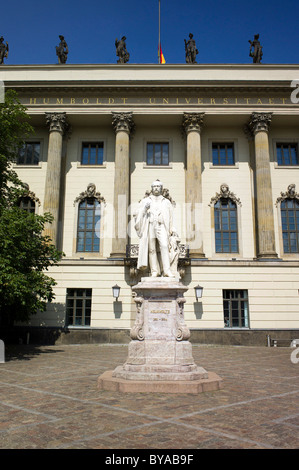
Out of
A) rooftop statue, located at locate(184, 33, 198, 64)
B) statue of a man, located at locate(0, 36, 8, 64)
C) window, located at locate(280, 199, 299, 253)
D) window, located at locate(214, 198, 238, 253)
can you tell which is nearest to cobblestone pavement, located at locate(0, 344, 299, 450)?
window, located at locate(214, 198, 238, 253)

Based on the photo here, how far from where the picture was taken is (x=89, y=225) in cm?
2562

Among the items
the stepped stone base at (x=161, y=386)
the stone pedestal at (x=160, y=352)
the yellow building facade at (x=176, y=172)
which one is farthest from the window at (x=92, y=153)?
the stepped stone base at (x=161, y=386)

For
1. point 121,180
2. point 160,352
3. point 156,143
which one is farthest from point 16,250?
point 156,143

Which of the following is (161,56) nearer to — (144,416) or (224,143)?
(224,143)

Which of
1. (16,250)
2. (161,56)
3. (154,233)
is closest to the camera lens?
(154,233)

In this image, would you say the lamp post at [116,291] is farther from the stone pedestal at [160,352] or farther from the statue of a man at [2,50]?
the statue of a man at [2,50]

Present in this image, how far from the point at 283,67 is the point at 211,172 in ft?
28.7

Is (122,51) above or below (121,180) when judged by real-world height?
above

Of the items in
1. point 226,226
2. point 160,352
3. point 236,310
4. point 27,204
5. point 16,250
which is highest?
point 27,204

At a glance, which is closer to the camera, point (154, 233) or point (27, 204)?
point (154, 233)

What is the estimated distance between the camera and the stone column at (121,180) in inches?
925

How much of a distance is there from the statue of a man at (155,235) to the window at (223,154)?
59.8ft

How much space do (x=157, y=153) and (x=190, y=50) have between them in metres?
7.97

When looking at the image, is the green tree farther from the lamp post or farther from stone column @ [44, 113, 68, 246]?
stone column @ [44, 113, 68, 246]
